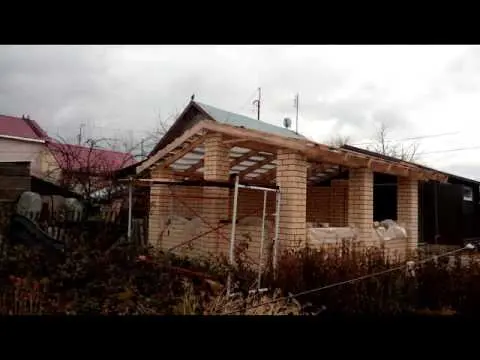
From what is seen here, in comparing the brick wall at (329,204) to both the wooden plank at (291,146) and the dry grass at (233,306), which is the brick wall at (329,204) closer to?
the wooden plank at (291,146)

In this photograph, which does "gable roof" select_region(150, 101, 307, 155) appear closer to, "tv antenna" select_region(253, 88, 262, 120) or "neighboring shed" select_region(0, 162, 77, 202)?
"tv antenna" select_region(253, 88, 262, 120)

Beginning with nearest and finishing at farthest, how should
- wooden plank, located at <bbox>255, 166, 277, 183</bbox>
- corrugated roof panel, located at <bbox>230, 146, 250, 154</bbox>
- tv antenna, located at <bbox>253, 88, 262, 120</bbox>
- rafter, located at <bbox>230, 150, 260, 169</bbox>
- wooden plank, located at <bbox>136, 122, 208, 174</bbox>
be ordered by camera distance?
wooden plank, located at <bbox>136, 122, 208, 174</bbox>
corrugated roof panel, located at <bbox>230, 146, 250, 154</bbox>
rafter, located at <bbox>230, 150, 260, 169</bbox>
wooden plank, located at <bbox>255, 166, 277, 183</bbox>
tv antenna, located at <bbox>253, 88, 262, 120</bbox>

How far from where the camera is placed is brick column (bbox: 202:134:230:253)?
7.57m

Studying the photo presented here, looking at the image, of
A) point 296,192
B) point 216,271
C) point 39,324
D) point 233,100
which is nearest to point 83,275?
point 216,271

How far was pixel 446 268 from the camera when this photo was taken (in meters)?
5.37

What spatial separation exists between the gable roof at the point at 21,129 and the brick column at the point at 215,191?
15.1 metres

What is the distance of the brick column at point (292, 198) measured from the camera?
257 inches

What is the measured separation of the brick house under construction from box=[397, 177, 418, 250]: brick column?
0.02 meters

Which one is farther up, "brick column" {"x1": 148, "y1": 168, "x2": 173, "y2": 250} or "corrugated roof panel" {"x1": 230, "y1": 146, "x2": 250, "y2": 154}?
"corrugated roof panel" {"x1": 230, "y1": 146, "x2": 250, "y2": 154}

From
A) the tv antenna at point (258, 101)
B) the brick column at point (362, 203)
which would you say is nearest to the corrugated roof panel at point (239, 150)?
the brick column at point (362, 203)

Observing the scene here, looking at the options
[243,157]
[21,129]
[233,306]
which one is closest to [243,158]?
[243,157]

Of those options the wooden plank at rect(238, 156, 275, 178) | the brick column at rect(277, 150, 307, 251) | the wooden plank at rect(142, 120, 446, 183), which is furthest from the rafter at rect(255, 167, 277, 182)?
the brick column at rect(277, 150, 307, 251)

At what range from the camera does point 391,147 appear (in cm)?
3638
